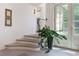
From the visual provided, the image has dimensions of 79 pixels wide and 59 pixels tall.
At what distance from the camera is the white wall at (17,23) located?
16.0 ft

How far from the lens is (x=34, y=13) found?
497cm

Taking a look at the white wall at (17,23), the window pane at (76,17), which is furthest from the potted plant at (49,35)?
the window pane at (76,17)

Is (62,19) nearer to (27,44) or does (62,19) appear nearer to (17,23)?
(27,44)

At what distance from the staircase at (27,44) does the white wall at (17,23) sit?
0.53 ft

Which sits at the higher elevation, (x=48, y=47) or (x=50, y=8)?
(x=50, y=8)

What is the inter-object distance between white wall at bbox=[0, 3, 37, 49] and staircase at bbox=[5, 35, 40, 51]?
16cm

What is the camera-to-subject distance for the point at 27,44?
16.9ft

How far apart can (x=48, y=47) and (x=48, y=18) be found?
0.91 metres

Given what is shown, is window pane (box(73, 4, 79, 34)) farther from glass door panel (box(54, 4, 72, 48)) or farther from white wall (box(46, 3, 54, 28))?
white wall (box(46, 3, 54, 28))

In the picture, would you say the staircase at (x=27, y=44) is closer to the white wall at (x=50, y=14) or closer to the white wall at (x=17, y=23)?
the white wall at (x=17, y=23)

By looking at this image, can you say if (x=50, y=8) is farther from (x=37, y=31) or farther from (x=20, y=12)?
(x=20, y=12)

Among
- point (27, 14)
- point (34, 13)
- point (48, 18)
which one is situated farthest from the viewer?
point (27, 14)

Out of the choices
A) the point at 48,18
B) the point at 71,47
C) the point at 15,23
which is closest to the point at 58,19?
the point at 48,18

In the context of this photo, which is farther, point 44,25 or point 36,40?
point 36,40
